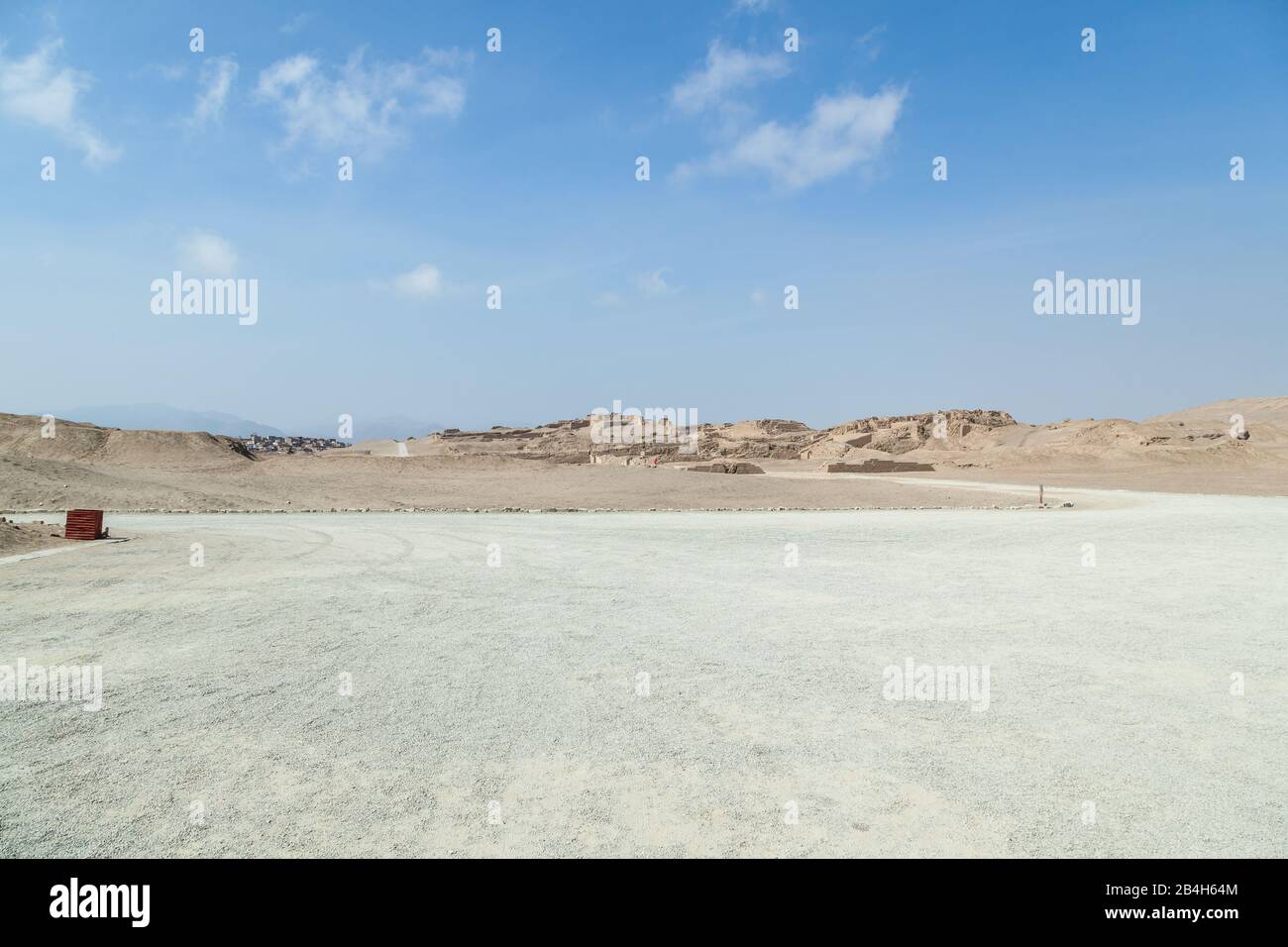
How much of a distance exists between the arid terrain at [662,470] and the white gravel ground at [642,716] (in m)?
12.1

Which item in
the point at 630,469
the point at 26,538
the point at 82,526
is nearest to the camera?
the point at 26,538

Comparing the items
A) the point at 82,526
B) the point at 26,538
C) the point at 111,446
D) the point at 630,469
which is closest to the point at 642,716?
the point at 82,526

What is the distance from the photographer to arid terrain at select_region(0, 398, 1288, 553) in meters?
33.2

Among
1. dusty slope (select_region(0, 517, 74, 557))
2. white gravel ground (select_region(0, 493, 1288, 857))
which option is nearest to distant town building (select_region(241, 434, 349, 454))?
dusty slope (select_region(0, 517, 74, 557))

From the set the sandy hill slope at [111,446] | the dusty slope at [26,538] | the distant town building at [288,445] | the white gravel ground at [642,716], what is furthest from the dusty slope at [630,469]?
the white gravel ground at [642,716]

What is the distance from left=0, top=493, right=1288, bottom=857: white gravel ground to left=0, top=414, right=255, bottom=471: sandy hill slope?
148 feet

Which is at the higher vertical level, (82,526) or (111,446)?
(111,446)

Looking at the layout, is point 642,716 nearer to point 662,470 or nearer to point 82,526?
point 82,526

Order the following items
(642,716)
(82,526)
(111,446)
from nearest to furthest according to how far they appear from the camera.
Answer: (642,716)
(82,526)
(111,446)

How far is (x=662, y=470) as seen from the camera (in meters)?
49.8

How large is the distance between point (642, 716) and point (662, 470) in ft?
144

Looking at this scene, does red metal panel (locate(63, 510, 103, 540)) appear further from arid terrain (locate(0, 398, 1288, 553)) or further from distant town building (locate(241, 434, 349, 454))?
distant town building (locate(241, 434, 349, 454))

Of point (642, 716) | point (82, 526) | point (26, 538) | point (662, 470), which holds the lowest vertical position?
point (642, 716)
